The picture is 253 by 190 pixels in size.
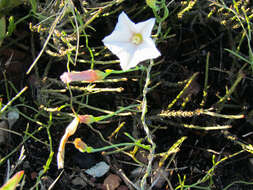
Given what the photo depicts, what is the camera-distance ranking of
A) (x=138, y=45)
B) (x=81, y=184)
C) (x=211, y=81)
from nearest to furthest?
(x=138, y=45), (x=81, y=184), (x=211, y=81)

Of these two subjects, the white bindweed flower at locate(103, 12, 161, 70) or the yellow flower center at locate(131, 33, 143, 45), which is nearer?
the white bindweed flower at locate(103, 12, 161, 70)

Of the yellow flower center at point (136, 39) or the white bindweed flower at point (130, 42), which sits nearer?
the white bindweed flower at point (130, 42)

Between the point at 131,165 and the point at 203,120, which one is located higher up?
the point at 203,120

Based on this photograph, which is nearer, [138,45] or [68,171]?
[138,45]

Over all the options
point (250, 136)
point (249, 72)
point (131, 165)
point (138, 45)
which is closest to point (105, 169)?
point (131, 165)

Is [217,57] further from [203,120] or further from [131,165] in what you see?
[131,165]
